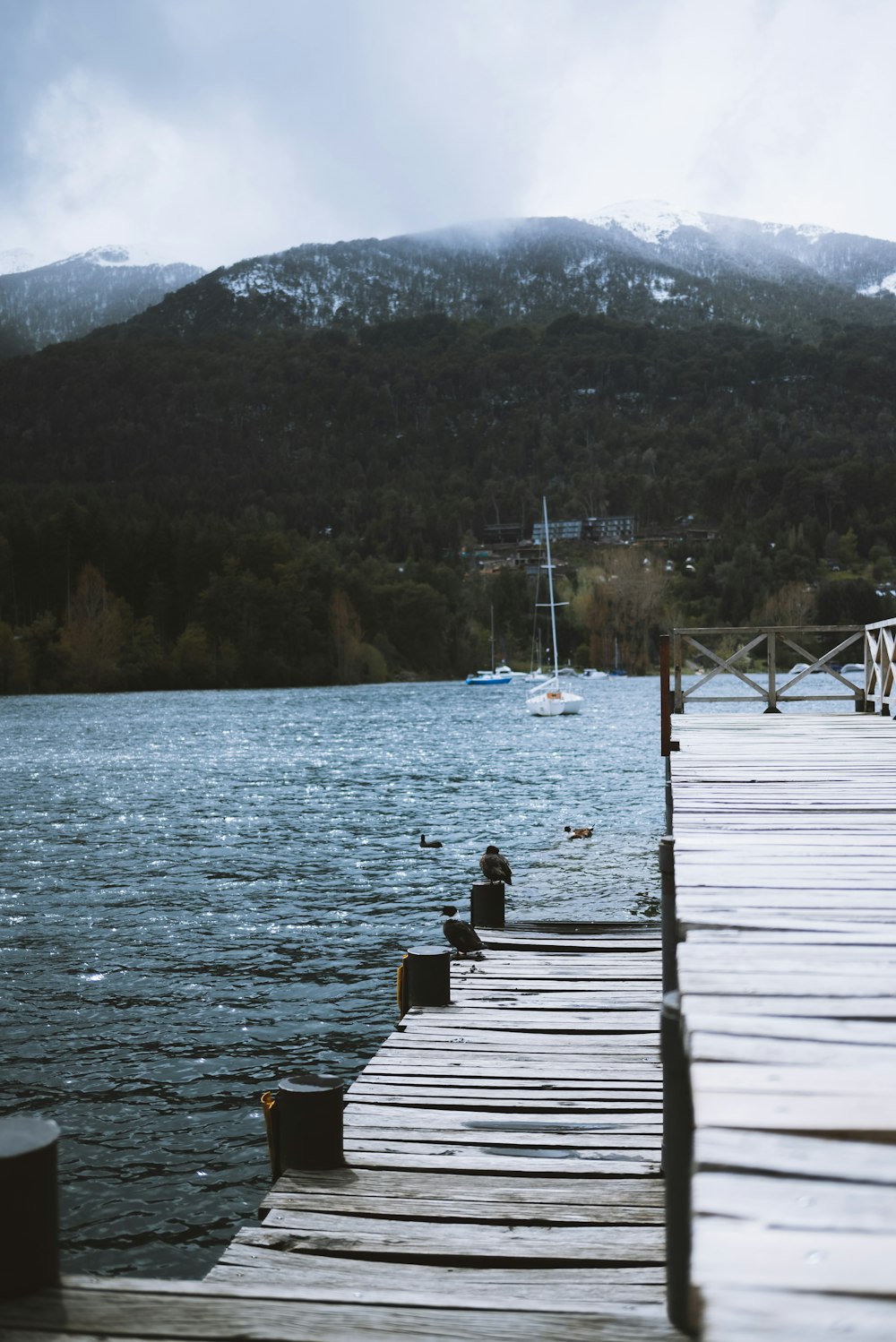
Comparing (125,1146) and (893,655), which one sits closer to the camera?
(125,1146)

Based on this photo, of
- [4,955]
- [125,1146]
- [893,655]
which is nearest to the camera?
[125,1146]

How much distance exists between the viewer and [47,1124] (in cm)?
256

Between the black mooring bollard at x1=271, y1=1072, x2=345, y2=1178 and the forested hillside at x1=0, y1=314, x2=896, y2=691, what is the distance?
93.2 m

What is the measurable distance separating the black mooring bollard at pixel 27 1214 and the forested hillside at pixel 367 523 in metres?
95.0

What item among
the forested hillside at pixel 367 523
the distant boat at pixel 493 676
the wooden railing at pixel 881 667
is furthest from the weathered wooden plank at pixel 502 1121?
the distant boat at pixel 493 676

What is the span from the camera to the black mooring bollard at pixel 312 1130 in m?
4.48

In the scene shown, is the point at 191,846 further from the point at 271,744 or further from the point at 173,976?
the point at 271,744

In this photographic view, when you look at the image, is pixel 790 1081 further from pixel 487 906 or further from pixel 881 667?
pixel 881 667

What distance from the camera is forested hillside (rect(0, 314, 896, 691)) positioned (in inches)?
4183

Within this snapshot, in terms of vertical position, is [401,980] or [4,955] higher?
[401,980]

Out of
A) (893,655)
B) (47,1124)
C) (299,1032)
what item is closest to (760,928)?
(47,1124)

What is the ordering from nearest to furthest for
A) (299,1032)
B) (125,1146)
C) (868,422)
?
(125,1146)
(299,1032)
(868,422)

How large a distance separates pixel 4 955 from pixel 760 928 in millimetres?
10710

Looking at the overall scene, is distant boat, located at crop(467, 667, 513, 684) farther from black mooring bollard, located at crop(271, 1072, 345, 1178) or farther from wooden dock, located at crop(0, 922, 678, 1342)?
black mooring bollard, located at crop(271, 1072, 345, 1178)
